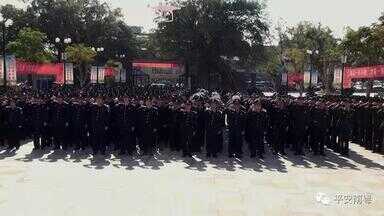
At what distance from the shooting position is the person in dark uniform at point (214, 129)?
13703 mm

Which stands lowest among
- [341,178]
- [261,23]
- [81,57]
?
[341,178]

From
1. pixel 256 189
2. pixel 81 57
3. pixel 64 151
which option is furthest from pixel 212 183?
pixel 81 57

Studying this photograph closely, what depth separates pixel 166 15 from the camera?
160 feet

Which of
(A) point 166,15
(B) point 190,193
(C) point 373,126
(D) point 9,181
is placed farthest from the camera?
(A) point 166,15

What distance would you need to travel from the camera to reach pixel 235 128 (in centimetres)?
1363

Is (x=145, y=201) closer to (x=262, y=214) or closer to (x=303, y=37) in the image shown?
(x=262, y=214)

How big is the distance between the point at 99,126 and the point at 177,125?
7.42 ft

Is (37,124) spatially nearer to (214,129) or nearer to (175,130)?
(175,130)

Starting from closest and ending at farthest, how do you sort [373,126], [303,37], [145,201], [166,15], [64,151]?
1. [145,201]
2. [64,151]
3. [373,126]
4. [166,15]
5. [303,37]

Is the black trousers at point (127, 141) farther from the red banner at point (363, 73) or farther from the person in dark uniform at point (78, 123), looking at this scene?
the red banner at point (363, 73)

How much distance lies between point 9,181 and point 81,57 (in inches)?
1656

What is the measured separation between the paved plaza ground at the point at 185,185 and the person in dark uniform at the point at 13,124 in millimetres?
581

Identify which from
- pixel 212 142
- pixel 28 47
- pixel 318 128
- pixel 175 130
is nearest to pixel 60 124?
pixel 175 130

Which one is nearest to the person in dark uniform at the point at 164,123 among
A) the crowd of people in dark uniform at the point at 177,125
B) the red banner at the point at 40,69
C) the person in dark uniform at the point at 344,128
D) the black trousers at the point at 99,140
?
the crowd of people in dark uniform at the point at 177,125
